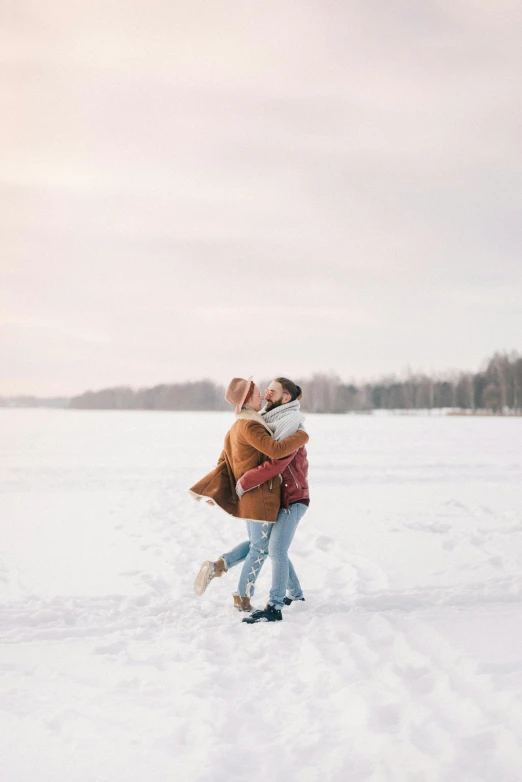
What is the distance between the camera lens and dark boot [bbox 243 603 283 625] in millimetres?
4680

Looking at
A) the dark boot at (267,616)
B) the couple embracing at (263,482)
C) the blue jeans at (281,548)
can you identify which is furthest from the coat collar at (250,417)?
the dark boot at (267,616)

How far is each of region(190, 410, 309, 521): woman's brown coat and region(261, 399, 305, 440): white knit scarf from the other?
0.07m

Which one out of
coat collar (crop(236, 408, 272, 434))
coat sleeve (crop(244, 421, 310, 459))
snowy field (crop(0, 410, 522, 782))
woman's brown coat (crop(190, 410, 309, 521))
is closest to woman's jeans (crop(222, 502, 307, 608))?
woman's brown coat (crop(190, 410, 309, 521))

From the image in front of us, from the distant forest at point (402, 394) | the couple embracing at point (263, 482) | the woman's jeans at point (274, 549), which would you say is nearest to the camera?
the couple embracing at point (263, 482)

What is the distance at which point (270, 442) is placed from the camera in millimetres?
4555

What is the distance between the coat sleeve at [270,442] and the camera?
455cm

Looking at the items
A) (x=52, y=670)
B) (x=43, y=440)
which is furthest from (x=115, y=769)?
(x=43, y=440)

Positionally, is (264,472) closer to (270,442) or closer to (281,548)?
(270,442)

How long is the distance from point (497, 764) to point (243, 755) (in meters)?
1.12

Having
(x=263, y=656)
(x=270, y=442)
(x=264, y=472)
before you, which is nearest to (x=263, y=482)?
(x=264, y=472)

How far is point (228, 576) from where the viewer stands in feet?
19.7

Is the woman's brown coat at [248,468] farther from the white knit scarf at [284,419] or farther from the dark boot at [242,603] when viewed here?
the dark boot at [242,603]

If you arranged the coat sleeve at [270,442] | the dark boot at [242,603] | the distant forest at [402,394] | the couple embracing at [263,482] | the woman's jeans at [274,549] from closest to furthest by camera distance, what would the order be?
the coat sleeve at [270,442], the couple embracing at [263,482], the woman's jeans at [274,549], the dark boot at [242,603], the distant forest at [402,394]

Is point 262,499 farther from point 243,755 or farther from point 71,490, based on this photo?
point 71,490
